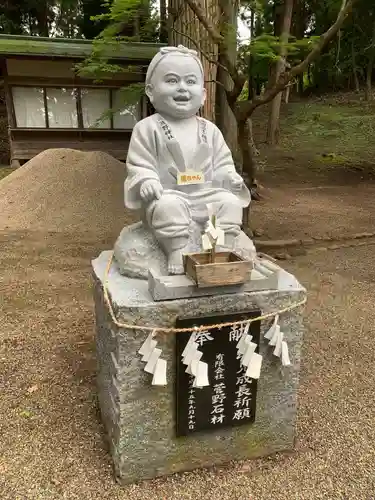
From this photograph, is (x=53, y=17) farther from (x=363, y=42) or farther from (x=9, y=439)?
(x=9, y=439)

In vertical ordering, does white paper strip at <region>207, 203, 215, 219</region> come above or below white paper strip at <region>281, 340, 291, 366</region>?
above

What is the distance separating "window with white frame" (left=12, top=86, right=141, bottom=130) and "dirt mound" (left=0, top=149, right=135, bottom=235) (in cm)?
235

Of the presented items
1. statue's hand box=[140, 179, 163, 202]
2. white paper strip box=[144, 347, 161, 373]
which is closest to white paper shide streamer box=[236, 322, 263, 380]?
white paper strip box=[144, 347, 161, 373]

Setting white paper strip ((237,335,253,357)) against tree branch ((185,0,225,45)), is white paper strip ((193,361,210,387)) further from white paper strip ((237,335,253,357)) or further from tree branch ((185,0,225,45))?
tree branch ((185,0,225,45))

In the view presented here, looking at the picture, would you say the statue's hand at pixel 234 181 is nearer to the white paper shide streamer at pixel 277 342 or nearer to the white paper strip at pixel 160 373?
the white paper shide streamer at pixel 277 342

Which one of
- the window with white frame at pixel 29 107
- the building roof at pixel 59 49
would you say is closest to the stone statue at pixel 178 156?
the building roof at pixel 59 49

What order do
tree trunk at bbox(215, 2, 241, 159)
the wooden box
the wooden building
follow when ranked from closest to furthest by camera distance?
the wooden box < tree trunk at bbox(215, 2, 241, 159) < the wooden building

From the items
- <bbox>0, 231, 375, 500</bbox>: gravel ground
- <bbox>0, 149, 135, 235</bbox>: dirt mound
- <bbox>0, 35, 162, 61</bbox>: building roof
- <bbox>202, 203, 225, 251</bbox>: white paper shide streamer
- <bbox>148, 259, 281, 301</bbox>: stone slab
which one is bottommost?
<bbox>0, 149, 135, 235</bbox>: dirt mound

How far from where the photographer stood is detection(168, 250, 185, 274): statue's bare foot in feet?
8.23

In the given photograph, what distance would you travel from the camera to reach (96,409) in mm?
3170

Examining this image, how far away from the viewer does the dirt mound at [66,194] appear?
24.9 feet

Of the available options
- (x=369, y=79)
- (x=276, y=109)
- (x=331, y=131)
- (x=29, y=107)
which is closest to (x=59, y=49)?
(x=29, y=107)

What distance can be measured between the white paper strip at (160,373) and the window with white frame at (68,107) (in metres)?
9.74

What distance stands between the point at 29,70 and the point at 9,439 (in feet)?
33.2
